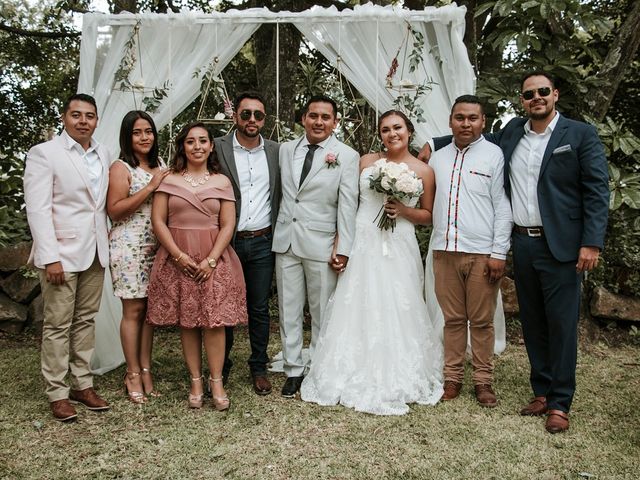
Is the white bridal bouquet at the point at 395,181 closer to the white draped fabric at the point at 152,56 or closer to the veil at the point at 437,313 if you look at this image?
the veil at the point at 437,313

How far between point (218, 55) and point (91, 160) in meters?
1.45

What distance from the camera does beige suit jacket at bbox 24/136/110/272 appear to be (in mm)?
3283

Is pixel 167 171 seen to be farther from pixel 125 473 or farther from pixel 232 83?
pixel 232 83

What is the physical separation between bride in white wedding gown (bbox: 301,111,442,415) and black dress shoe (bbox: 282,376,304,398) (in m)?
0.06

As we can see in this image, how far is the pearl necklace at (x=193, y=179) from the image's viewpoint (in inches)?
139

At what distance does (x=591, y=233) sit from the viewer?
10.3ft

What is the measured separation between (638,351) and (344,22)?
3.76 metres

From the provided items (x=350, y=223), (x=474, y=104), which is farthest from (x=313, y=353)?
(x=474, y=104)

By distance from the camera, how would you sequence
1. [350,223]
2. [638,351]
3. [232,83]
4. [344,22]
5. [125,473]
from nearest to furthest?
[125,473] < [350,223] < [344,22] < [638,351] < [232,83]

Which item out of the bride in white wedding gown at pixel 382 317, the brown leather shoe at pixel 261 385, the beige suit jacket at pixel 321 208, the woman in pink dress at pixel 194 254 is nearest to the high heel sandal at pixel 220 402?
the woman in pink dress at pixel 194 254

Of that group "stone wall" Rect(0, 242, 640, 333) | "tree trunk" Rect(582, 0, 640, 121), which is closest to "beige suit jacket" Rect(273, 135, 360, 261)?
"stone wall" Rect(0, 242, 640, 333)

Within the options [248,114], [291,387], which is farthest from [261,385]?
[248,114]

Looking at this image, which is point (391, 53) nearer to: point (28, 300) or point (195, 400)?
point (195, 400)

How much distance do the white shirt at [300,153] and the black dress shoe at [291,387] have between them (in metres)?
1.33
